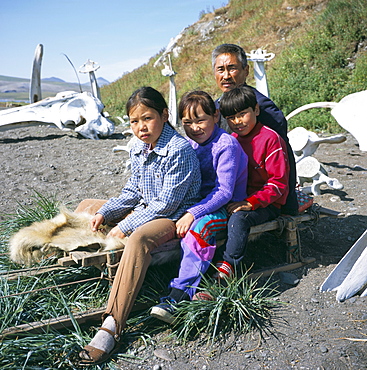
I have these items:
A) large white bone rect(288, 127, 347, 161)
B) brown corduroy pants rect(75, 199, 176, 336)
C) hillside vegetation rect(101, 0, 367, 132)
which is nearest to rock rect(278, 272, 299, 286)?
brown corduroy pants rect(75, 199, 176, 336)

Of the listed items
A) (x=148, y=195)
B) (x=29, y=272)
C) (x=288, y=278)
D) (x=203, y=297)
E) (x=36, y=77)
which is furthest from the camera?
(x=36, y=77)

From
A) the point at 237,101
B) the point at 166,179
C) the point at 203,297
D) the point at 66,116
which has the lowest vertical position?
the point at 203,297

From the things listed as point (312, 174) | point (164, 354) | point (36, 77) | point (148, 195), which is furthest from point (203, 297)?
point (36, 77)

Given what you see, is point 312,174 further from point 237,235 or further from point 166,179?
point 166,179

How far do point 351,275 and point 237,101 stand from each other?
1429 millimetres

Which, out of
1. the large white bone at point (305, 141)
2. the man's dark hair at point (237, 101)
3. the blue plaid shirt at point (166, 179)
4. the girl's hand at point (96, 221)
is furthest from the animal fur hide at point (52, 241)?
the large white bone at point (305, 141)

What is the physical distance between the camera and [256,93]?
335cm

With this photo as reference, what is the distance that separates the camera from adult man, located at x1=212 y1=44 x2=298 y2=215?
130 inches

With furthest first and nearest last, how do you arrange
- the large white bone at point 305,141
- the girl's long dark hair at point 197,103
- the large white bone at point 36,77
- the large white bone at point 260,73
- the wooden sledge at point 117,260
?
the large white bone at point 36,77
the large white bone at point 260,73
the large white bone at point 305,141
the girl's long dark hair at point 197,103
the wooden sledge at point 117,260

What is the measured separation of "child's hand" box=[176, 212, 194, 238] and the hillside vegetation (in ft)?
22.0

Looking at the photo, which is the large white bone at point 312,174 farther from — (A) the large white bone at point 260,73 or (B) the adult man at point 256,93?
(B) the adult man at point 256,93

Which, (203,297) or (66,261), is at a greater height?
(66,261)

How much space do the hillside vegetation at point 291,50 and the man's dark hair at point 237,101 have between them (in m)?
6.15

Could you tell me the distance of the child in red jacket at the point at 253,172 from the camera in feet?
9.36
